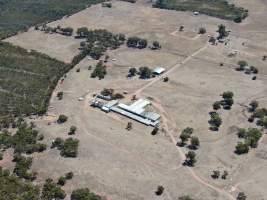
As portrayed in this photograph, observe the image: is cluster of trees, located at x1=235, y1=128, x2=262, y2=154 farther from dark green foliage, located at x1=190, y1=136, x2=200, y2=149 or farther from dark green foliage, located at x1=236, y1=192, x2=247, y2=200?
dark green foliage, located at x1=236, y1=192, x2=247, y2=200

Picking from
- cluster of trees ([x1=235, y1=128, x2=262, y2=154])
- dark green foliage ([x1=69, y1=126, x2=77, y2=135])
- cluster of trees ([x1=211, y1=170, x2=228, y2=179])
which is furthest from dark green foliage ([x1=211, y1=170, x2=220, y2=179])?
dark green foliage ([x1=69, y1=126, x2=77, y2=135])

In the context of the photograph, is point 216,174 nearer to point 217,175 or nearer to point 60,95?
point 217,175

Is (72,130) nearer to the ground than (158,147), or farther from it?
farther from it


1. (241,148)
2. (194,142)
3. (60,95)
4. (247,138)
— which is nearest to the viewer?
(241,148)

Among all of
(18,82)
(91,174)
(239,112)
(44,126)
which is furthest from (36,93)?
(239,112)

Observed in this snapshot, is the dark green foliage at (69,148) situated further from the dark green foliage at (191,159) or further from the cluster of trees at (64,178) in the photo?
the dark green foliage at (191,159)

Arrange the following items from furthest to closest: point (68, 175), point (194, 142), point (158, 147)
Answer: point (194, 142) → point (158, 147) → point (68, 175)

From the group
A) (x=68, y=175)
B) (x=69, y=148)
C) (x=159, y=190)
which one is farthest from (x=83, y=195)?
(x=69, y=148)
